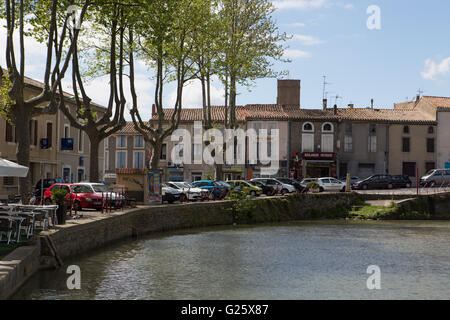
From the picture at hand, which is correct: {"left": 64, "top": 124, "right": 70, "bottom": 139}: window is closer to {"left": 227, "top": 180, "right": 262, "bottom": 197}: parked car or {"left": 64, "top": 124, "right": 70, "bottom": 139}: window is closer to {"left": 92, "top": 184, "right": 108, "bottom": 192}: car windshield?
{"left": 227, "top": 180, "right": 262, "bottom": 197}: parked car

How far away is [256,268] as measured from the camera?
18.2 metres

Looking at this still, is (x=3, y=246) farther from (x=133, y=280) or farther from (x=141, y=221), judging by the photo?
(x=141, y=221)

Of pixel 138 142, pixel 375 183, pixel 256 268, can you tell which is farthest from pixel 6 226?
pixel 138 142

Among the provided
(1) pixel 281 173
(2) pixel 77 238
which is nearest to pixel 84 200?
(2) pixel 77 238

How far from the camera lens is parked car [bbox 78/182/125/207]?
25672mm

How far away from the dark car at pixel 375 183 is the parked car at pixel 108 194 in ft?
93.1

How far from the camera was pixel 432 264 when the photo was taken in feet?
64.6

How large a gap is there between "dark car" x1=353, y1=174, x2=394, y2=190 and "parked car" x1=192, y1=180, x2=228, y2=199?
1598cm

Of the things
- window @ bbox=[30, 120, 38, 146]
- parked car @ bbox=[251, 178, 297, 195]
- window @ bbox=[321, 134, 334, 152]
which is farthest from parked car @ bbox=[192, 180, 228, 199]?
window @ bbox=[321, 134, 334, 152]

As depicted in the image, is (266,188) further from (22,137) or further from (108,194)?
(22,137)

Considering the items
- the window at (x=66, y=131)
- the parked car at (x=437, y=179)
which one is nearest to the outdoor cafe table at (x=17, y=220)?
the window at (x=66, y=131)

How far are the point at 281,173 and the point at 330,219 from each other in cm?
1752

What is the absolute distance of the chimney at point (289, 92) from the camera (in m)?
62.6
